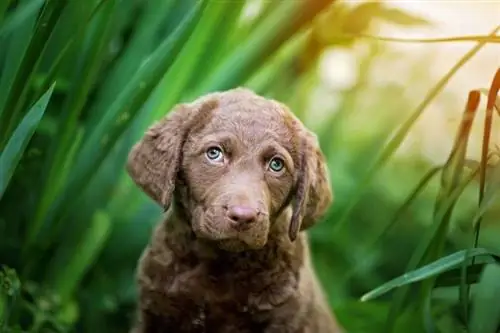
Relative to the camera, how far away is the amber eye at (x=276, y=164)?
147 cm

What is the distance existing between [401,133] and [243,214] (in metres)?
0.48

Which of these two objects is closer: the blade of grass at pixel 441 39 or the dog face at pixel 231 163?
the dog face at pixel 231 163

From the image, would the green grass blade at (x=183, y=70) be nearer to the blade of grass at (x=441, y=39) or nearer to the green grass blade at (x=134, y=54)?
the green grass blade at (x=134, y=54)

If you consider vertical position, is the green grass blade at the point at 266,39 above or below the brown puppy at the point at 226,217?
above

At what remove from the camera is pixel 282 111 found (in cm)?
153

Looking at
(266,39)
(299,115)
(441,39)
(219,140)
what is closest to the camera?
(219,140)

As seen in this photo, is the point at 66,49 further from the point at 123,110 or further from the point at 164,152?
the point at 164,152

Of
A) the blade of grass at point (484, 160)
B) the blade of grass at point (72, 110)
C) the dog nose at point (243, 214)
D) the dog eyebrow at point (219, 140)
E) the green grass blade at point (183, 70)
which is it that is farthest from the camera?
the green grass blade at point (183, 70)

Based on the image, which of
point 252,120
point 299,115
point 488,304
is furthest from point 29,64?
point 488,304

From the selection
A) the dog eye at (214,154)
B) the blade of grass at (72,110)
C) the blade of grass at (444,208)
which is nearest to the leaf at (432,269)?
the blade of grass at (444,208)

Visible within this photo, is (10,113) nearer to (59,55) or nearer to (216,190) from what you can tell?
(59,55)

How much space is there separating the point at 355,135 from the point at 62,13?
716 millimetres

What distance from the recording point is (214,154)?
147cm

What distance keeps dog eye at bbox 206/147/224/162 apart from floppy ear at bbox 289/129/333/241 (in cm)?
14
